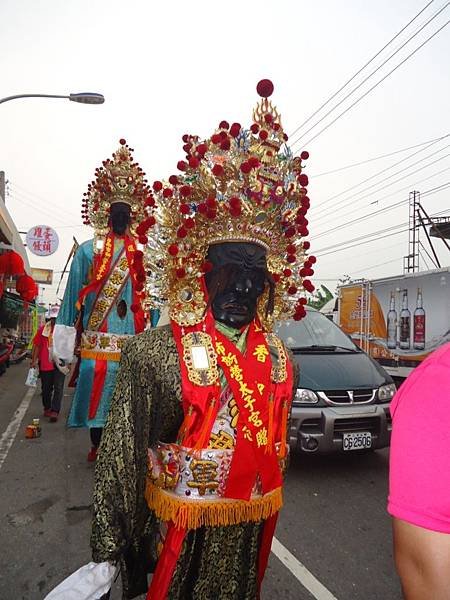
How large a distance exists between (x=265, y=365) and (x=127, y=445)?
1.89 ft

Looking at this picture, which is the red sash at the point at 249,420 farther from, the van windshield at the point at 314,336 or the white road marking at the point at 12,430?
the white road marking at the point at 12,430

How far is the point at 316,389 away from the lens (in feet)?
15.8

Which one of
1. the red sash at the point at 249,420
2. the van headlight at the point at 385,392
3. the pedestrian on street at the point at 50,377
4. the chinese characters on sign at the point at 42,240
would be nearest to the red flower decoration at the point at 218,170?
the red sash at the point at 249,420

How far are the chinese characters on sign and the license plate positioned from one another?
18.1m

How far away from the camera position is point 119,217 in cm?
416

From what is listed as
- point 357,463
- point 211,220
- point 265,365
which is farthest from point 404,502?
point 357,463

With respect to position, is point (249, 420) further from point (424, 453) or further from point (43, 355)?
point (43, 355)

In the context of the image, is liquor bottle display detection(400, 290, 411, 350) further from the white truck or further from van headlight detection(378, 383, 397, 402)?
van headlight detection(378, 383, 397, 402)

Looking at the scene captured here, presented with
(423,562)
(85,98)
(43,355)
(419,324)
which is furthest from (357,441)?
(85,98)

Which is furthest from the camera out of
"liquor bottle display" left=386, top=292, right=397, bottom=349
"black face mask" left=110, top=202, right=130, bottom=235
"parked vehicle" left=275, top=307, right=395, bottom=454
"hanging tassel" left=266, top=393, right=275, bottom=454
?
"liquor bottle display" left=386, top=292, right=397, bottom=349

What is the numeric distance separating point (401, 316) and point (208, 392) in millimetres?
9819

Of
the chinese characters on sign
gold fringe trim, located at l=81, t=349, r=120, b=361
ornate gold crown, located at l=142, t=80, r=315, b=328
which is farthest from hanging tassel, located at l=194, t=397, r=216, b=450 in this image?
the chinese characters on sign

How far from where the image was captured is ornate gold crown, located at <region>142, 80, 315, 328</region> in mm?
1751

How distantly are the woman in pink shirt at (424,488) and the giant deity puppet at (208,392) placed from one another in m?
0.79
